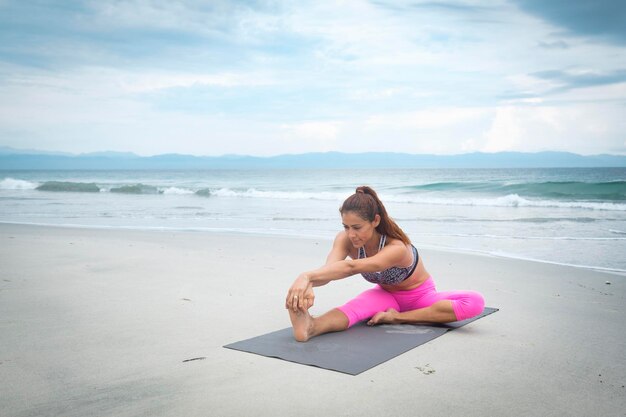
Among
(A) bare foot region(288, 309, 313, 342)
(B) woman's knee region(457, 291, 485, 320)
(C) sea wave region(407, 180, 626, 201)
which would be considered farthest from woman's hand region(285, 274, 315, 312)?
(C) sea wave region(407, 180, 626, 201)

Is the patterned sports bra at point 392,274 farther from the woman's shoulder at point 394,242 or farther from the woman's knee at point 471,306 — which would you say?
the woman's knee at point 471,306

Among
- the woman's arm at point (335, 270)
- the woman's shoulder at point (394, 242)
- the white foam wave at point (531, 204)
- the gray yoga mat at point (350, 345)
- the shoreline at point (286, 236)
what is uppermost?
the woman's shoulder at point (394, 242)

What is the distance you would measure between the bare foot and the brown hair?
0.83 meters

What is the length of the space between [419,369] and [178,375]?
1512mm

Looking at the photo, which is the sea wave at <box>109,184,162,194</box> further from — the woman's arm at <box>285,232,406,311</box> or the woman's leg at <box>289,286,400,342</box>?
the woman's arm at <box>285,232,406,311</box>

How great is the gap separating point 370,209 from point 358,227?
0.17 metres

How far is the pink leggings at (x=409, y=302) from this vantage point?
14.4 feet

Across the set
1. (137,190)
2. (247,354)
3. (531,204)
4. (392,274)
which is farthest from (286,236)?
(137,190)

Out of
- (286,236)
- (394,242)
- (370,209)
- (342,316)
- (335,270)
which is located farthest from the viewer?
(286,236)

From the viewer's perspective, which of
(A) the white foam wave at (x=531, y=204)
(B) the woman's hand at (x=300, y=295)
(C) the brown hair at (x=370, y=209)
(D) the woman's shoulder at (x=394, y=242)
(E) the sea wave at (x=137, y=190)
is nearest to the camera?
(B) the woman's hand at (x=300, y=295)

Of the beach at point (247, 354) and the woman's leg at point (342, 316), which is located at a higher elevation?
the woman's leg at point (342, 316)

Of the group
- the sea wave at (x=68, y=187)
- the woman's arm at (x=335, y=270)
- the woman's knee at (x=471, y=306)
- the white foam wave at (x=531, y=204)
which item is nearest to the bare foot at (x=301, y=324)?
the woman's arm at (x=335, y=270)

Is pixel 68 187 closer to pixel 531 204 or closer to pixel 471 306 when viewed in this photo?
Answer: pixel 531 204

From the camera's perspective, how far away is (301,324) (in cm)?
387
